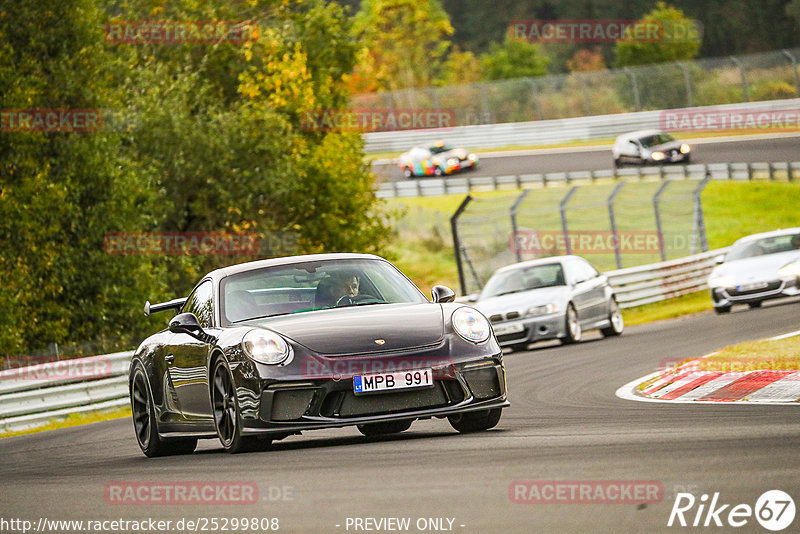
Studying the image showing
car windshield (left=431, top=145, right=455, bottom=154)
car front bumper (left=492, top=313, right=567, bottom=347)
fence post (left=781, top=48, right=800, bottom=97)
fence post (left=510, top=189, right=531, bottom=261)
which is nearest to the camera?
car front bumper (left=492, top=313, right=567, bottom=347)

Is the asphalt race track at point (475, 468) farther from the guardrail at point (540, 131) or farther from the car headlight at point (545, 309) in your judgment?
the guardrail at point (540, 131)

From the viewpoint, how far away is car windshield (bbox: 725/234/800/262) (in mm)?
23328

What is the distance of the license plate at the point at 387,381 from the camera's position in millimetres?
8289

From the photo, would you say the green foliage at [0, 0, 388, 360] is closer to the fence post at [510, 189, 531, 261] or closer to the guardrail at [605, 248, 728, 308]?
the fence post at [510, 189, 531, 261]

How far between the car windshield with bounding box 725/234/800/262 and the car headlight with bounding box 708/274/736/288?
49cm

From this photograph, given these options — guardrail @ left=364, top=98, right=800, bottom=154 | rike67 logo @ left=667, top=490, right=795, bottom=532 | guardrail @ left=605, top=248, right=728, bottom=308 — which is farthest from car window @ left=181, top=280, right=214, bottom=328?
guardrail @ left=364, top=98, right=800, bottom=154

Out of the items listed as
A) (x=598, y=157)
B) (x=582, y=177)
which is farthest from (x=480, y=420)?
(x=598, y=157)

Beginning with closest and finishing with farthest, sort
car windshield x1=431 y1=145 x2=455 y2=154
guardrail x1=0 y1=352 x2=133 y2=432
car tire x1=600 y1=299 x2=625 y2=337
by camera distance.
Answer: guardrail x1=0 y1=352 x2=133 y2=432 < car tire x1=600 y1=299 x2=625 y2=337 < car windshield x1=431 y1=145 x2=455 y2=154

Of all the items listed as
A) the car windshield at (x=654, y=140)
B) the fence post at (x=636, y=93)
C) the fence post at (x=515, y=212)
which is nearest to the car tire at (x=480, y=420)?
the fence post at (x=515, y=212)

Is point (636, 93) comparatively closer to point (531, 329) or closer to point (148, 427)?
point (531, 329)

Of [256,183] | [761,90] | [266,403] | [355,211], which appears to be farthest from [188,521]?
[761,90]

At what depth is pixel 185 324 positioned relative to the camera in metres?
9.39

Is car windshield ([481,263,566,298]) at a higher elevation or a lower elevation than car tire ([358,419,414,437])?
lower

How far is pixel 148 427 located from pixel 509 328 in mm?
10895
